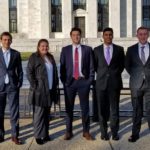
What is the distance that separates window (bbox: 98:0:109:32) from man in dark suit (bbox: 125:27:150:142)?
43.0 metres

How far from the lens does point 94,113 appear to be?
9.46 m

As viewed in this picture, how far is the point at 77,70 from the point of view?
791cm

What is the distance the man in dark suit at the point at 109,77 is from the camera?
7.90 metres

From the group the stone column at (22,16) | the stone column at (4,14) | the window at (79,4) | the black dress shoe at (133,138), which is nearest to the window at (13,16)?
the stone column at (4,14)

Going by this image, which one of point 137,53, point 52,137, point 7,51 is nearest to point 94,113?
point 52,137

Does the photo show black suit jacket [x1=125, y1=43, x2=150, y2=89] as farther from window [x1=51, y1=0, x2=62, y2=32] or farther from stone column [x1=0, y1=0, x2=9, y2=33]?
stone column [x1=0, y1=0, x2=9, y2=33]

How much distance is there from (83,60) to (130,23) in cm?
4424

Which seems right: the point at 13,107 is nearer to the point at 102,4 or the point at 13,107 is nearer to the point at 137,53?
the point at 137,53

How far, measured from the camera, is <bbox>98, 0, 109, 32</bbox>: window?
5044cm

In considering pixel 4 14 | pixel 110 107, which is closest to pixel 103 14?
pixel 4 14

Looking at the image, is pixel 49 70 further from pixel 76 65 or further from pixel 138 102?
pixel 138 102

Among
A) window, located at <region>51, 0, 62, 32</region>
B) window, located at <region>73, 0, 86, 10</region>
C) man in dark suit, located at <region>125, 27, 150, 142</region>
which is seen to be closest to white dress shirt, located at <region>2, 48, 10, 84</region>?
man in dark suit, located at <region>125, 27, 150, 142</region>

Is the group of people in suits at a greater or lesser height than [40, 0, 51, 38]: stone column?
lesser

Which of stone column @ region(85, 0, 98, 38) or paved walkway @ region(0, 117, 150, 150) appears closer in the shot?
paved walkway @ region(0, 117, 150, 150)
